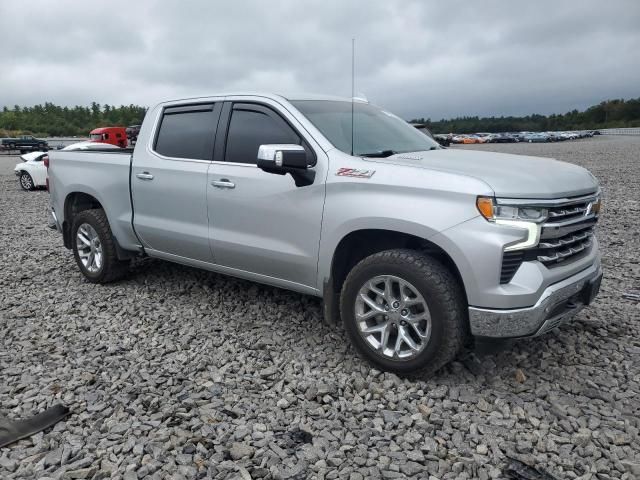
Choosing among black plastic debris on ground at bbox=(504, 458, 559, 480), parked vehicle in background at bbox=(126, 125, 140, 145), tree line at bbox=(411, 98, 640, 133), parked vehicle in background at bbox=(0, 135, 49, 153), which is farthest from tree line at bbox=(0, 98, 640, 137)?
black plastic debris on ground at bbox=(504, 458, 559, 480)

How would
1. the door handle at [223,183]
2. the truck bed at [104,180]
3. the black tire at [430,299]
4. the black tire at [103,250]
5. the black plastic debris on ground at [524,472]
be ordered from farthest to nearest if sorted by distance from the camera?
the black tire at [103,250] < the truck bed at [104,180] < the door handle at [223,183] < the black tire at [430,299] < the black plastic debris on ground at [524,472]

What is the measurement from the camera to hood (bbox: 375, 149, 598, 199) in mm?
3236

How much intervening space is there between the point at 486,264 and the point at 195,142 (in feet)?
9.04

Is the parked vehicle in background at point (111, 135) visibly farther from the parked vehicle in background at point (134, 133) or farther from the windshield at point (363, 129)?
the windshield at point (363, 129)

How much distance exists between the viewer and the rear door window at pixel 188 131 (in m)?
4.69

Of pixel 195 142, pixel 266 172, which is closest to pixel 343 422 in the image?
pixel 266 172

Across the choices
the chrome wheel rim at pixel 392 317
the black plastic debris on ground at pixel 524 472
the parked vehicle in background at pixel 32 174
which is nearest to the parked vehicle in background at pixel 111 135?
the parked vehicle in background at pixel 32 174

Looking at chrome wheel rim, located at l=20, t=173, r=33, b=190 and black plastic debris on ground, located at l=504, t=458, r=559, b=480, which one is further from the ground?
black plastic debris on ground, located at l=504, t=458, r=559, b=480

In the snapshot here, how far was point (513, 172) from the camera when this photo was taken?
3.45 meters

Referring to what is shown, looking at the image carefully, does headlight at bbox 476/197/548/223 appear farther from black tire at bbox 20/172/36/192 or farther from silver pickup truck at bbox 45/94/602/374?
black tire at bbox 20/172/36/192

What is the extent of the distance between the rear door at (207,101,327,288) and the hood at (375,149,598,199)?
693 mm

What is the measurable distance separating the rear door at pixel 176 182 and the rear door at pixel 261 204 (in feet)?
0.47

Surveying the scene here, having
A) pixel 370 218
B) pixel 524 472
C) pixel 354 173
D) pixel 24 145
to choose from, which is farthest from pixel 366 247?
pixel 24 145

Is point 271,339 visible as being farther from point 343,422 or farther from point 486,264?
point 486,264
